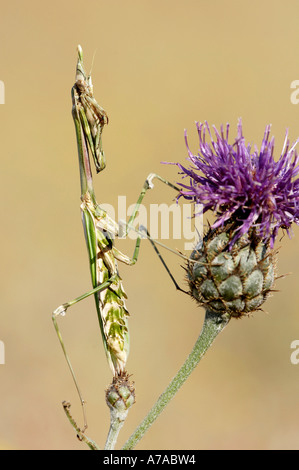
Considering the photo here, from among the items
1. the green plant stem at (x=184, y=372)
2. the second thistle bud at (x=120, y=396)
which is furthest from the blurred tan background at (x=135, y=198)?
the green plant stem at (x=184, y=372)

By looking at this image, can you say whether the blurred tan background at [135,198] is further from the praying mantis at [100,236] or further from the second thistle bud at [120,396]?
the second thistle bud at [120,396]

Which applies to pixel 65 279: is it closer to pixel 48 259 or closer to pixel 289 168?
pixel 48 259
